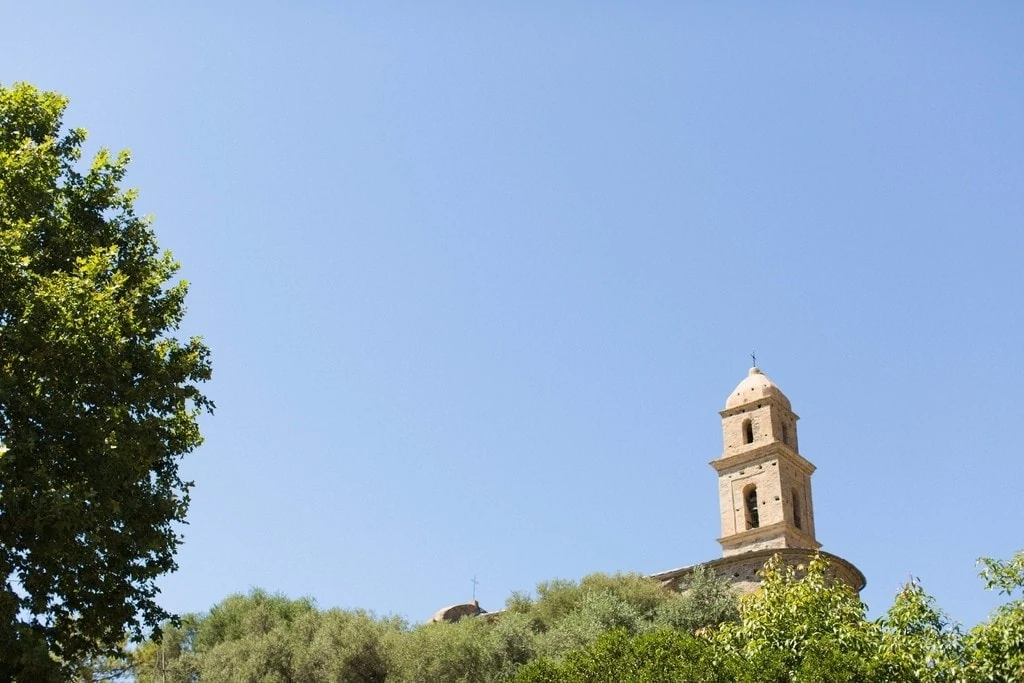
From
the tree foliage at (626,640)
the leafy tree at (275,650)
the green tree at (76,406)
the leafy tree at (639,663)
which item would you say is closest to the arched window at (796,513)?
the tree foliage at (626,640)

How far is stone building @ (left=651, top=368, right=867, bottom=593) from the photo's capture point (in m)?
40.8

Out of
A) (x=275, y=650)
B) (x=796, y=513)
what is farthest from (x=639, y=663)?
(x=796, y=513)

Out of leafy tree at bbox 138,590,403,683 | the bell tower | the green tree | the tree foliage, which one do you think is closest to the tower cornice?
the bell tower

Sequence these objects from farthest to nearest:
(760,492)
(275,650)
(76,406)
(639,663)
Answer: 1. (760,492)
2. (275,650)
3. (639,663)
4. (76,406)

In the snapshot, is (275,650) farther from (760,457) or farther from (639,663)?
(639,663)

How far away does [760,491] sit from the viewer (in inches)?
1692

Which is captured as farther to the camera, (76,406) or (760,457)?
(760,457)

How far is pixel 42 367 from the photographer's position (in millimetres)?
14516

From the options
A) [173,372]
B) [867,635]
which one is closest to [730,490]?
[867,635]

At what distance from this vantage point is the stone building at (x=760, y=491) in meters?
40.8

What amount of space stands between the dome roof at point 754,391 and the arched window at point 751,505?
11.2ft

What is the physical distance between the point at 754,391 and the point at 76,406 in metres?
33.8

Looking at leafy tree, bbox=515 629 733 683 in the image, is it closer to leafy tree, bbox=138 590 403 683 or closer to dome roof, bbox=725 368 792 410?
leafy tree, bbox=138 590 403 683

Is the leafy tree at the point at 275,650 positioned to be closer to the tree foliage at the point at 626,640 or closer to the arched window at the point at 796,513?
the tree foliage at the point at 626,640
